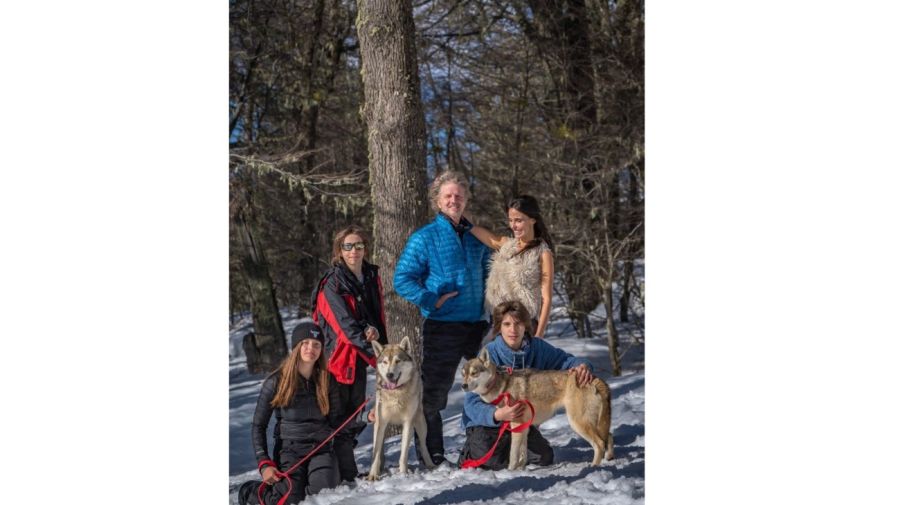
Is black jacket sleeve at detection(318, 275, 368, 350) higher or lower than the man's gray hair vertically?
lower

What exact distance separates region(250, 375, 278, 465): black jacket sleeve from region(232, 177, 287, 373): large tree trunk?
836 millimetres

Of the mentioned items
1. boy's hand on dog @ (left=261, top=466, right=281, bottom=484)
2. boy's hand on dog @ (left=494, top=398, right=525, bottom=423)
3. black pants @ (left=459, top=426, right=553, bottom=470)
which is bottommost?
Result: boy's hand on dog @ (left=261, top=466, right=281, bottom=484)

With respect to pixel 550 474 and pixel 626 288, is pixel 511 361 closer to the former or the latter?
pixel 550 474

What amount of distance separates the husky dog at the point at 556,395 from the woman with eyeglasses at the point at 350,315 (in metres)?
0.56

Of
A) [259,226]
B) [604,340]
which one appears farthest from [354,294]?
[259,226]

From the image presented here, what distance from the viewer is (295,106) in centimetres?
612

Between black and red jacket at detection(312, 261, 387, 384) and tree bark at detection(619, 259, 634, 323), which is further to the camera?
tree bark at detection(619, 259, 634, 323)

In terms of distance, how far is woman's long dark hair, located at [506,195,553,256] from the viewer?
161 inches

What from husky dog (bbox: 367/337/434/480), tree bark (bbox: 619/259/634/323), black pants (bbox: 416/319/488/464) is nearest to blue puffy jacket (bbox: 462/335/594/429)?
black pants (bbox: 416/319/488/464)

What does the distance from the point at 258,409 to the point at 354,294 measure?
88cm

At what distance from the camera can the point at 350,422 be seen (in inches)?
168

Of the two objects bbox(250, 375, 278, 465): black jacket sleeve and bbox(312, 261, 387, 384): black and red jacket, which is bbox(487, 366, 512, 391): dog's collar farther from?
bbox(250, 375, 278, 465): black jacket sleeve

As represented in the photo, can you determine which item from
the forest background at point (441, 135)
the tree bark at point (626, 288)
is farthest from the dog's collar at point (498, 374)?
the tree bark at point (626, 288)

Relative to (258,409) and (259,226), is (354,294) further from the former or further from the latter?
(259,226)
